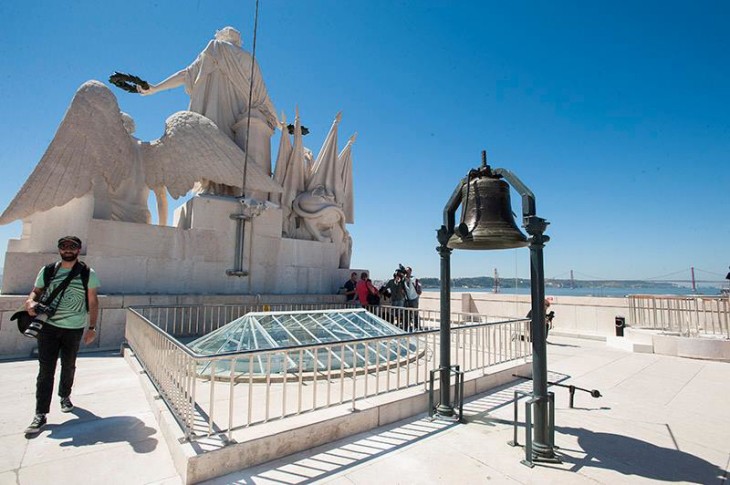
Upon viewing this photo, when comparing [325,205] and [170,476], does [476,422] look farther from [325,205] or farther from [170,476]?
[325,205]

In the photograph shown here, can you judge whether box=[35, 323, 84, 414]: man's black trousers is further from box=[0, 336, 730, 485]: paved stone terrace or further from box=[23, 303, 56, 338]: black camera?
box=[0, 336, 730, 485]: paved stone terrace

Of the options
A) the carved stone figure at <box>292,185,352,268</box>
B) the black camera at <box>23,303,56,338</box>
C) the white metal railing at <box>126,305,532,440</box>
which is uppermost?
the carved stone figure at <box>292,185,352,268</box>

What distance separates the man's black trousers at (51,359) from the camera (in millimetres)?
3578

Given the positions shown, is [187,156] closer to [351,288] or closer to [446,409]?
[351,288]

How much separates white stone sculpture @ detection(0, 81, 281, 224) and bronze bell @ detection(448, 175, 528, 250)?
8355 mm

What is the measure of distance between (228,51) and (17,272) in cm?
840

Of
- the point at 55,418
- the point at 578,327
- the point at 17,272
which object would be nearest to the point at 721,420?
the point at 55,418

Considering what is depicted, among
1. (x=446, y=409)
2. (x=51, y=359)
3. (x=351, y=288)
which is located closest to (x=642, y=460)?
(x=446, y=409)

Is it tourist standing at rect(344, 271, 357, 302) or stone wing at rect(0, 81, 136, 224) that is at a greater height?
stone wing at rect(0, 81, 136, 224)

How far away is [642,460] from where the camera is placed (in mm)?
3203

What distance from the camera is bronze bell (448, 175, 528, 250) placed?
3652 mm

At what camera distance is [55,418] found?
3.82 meters

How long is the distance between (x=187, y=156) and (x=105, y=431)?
787 centimetres

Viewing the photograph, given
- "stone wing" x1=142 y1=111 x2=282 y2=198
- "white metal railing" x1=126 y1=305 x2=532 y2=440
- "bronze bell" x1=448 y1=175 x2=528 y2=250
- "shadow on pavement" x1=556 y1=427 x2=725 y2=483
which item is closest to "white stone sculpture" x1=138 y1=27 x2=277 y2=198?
"stone wing" x1=142 y1=111 x2=282 y2=198
